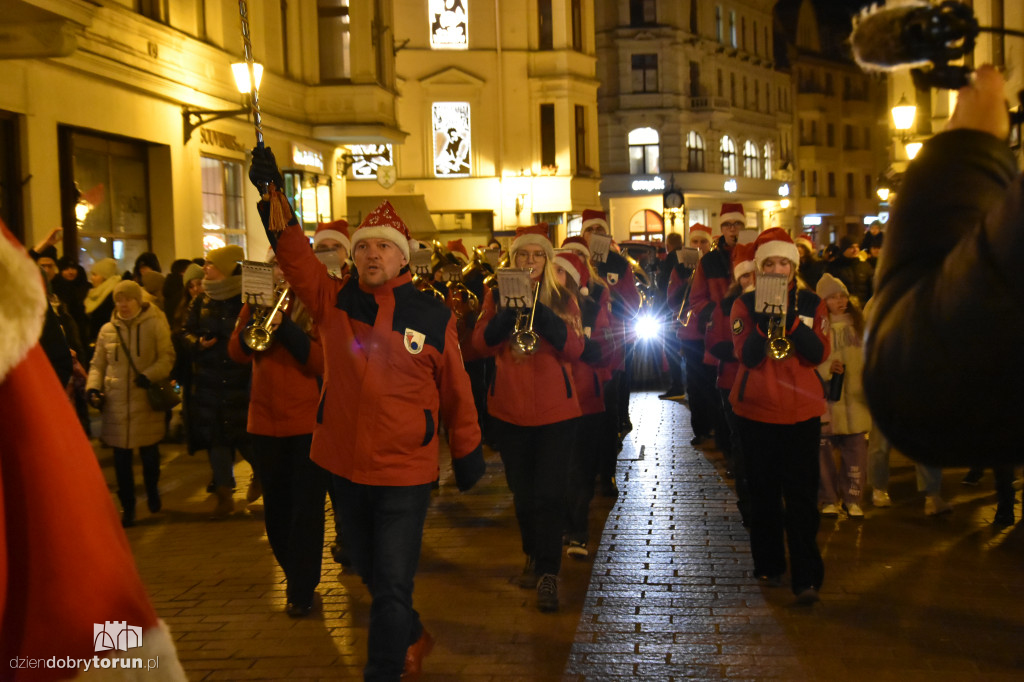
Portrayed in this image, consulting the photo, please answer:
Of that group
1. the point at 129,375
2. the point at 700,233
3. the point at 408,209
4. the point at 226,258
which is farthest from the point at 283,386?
the point at 408,209

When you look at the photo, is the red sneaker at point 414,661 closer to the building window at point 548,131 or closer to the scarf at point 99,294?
the scarf at point 99,294

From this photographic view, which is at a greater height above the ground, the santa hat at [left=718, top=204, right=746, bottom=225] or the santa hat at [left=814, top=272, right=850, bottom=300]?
the santa hat at [left=718, top=204, right=746, bottom=225]

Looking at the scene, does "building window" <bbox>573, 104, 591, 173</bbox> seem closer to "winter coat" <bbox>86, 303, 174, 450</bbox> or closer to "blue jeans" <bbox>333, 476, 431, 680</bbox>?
"winter coat" <bbox>86, 303, 174, 450</bbox>

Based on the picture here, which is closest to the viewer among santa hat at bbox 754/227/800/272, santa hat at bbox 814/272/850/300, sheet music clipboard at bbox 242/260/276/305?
sheet music clipboard at bbox 242/260/276/305

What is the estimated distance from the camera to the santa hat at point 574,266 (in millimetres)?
7864

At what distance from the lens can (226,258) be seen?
838 cm

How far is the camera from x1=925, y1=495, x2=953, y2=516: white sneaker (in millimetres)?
9008

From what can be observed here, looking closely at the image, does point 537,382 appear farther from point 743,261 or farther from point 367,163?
point 367,163

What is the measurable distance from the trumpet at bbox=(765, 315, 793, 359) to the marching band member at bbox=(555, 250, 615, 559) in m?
1.21

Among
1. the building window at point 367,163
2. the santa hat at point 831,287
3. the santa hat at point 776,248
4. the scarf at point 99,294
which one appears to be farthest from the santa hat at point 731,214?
the building window at point 367,163

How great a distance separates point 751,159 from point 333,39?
4620 cm

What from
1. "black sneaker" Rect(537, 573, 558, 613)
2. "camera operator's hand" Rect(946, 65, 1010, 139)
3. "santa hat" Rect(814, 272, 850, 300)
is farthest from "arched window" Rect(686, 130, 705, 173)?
"camera operator's hand" Rect(946, 65, 1010, 139)

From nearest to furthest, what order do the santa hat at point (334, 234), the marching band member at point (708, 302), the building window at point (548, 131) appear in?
the santa hat at point (334, 234) < the marching band member at point (708, 302) < the building window at point (548, 131)

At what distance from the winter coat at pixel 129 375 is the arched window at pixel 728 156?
179 ft
